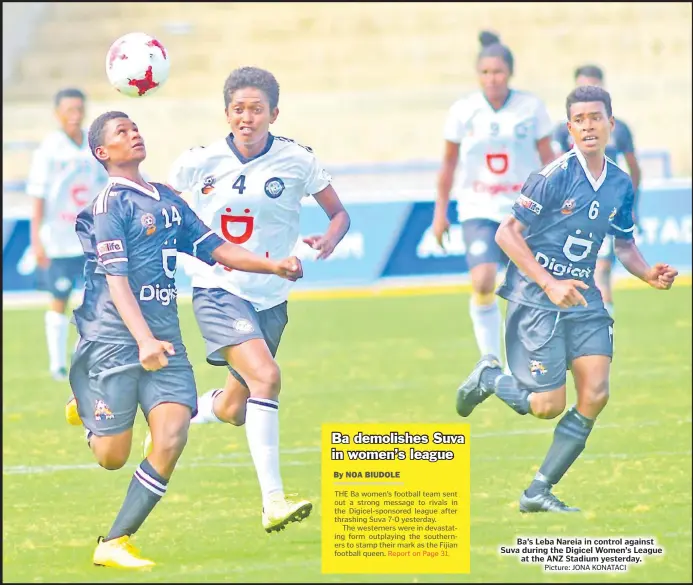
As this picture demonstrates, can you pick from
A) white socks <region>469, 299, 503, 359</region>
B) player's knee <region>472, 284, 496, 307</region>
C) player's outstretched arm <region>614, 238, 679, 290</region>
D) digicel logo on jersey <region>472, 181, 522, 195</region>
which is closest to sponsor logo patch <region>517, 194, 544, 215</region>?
player's outstretched arm <region>614, 238, 679, 290</region>

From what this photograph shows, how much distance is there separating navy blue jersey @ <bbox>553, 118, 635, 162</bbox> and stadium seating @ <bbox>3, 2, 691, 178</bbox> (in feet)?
82.9

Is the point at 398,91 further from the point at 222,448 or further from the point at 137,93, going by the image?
the point at 137,93

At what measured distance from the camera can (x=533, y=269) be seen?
26.4 ft

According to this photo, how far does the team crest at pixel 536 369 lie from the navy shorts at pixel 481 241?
2.04 metres

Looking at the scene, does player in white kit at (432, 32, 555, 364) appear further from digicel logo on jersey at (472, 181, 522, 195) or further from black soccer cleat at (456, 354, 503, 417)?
black soccer cleat at (456, 354, 503, 417)

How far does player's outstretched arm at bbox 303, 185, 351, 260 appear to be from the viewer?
8.30 m

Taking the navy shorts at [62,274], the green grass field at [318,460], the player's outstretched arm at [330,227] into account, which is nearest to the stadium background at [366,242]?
the green grass field at [318,460]

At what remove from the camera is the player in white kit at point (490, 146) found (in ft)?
29.9

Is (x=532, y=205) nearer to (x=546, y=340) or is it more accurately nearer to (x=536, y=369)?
(x=546, y=340)

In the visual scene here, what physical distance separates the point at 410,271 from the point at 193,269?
14723mm

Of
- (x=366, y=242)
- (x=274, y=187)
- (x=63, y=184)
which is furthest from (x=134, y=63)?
(x=366, y=242)

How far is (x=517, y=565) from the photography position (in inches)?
493

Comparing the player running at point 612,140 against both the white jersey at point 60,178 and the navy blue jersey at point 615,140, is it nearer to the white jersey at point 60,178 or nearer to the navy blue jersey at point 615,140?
the navy blue jersey at point 615,140

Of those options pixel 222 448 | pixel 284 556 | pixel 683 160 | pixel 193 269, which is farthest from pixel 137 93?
pixel 683 160
